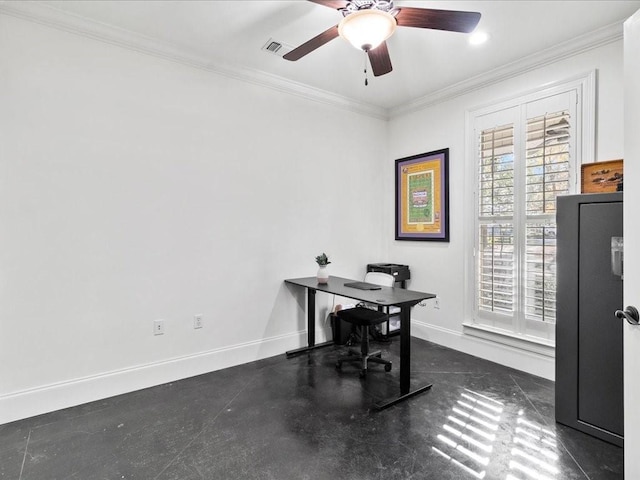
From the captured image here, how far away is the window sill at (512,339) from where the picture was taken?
307 cm

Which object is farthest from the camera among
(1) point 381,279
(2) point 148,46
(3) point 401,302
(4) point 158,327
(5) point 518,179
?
(1) point 381,279

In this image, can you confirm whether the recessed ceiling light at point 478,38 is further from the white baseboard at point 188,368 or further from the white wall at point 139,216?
the white baseboard at point 188,368

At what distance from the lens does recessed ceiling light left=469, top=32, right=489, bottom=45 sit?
281 cm

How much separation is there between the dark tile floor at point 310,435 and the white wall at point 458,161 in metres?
0.81

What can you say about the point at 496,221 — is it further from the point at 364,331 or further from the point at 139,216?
the point at 139,216

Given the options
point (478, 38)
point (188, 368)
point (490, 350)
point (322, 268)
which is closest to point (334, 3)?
point (478, 38)

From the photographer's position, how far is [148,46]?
2.90m

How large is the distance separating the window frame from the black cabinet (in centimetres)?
83

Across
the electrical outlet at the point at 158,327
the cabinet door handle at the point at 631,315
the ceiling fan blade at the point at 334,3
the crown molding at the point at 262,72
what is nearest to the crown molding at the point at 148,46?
the crown molding at the point at 262,72

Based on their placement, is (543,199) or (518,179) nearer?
(543,199)

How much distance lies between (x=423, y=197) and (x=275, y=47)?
7.66ft

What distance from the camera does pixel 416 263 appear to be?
4305mm

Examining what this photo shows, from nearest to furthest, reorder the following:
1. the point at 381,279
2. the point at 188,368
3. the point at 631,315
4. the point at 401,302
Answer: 1. the point at 631,315
2. the point at 401,302
3. the point at 188,368
4. the point at 381,279

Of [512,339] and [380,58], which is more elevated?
[380,58]
